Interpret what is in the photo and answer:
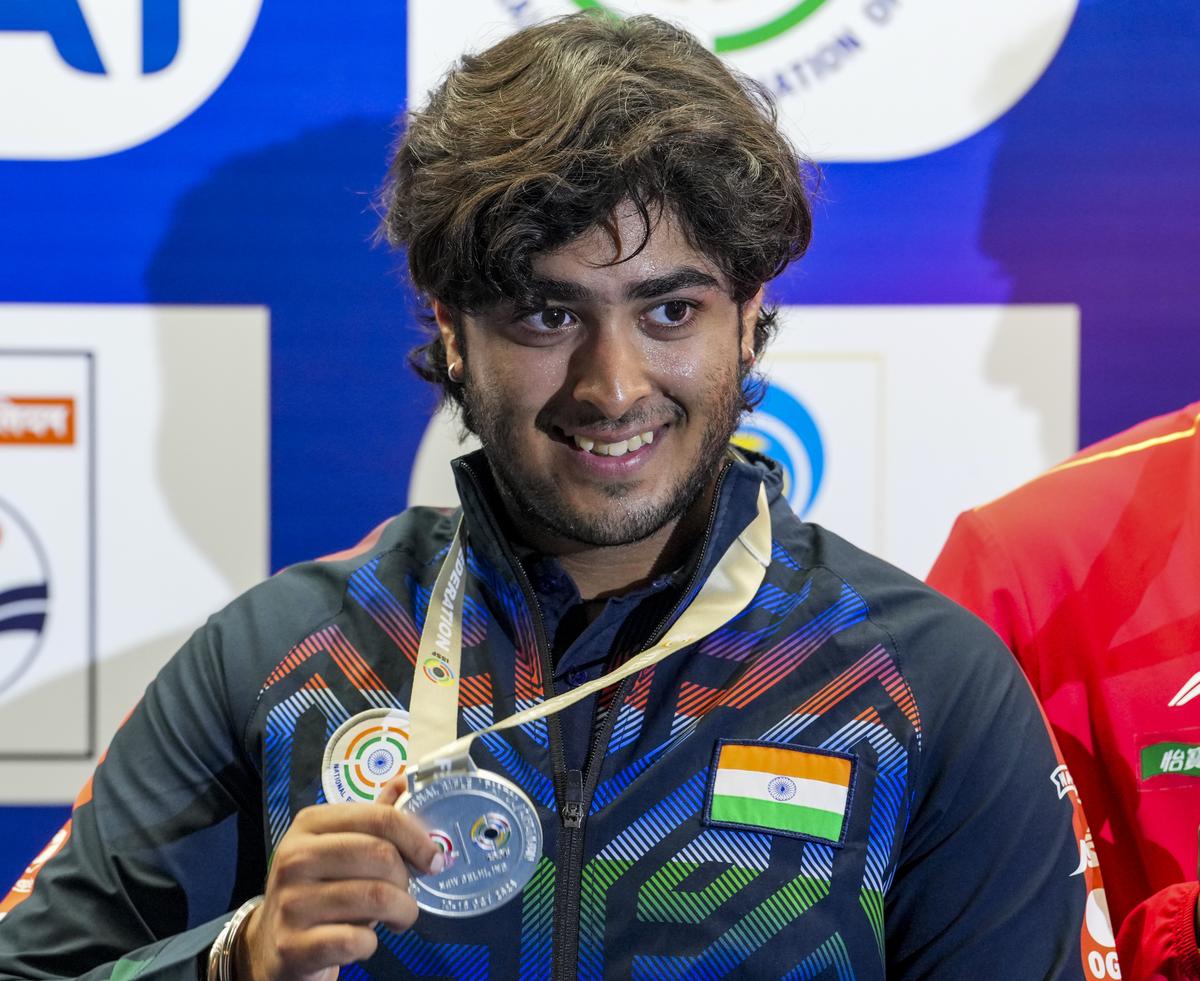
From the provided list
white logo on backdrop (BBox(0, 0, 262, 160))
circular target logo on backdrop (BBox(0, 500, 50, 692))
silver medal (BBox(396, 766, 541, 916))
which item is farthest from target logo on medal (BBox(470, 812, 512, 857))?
white logo on backdrop (BBox(0, 0, 262, 160))

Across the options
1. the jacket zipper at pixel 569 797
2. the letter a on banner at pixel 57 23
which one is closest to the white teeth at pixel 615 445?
the jacket zipper at pixel 569 797

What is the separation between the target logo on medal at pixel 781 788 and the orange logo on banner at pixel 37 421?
109cm

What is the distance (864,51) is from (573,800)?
1.06 metres

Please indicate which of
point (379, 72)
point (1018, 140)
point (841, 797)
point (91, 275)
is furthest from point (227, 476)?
point (1018, 140)

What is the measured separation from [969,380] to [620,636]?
2.40 ft

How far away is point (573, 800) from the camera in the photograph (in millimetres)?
1219

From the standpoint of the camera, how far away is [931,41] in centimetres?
179

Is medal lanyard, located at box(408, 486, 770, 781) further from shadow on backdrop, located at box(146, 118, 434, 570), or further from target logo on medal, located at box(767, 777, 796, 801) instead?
shadow on backdrop, located at box(146, 118, 434, 570)

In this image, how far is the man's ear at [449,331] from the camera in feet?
4.57

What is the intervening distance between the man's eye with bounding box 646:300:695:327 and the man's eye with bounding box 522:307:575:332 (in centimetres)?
7

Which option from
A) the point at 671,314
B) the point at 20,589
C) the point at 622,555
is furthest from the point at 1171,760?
the point at 20,589

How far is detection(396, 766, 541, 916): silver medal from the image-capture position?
1045 millimetres

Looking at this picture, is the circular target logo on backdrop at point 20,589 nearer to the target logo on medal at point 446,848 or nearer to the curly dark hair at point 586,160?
the curly dark hair at point 586,160

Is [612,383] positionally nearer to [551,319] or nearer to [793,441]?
[551,319]
